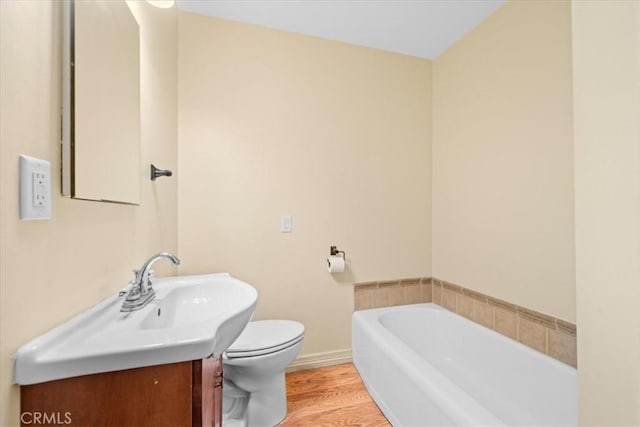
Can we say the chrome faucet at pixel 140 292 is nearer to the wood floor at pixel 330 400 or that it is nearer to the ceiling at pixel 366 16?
the wood floor at pixel 330 400

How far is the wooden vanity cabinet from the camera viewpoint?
1.89 ft

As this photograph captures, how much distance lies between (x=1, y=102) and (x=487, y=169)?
208cm

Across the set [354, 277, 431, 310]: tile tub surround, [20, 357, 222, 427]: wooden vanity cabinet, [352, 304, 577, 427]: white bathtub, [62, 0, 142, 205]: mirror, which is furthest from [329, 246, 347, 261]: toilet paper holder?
[20, 357, 222, 427]: wooden vanity cabinet

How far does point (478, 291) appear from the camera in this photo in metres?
1.79

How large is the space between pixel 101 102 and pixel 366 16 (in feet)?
5.36

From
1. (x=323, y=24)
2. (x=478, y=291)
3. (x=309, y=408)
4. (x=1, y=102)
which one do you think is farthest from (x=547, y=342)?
(x=323, y=24)

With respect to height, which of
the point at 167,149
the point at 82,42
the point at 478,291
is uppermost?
the point at 82,42

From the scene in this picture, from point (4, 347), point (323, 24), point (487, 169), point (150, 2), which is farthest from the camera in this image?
point (323, 24)

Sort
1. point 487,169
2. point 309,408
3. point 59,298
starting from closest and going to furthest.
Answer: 1. point 59,298
2. point 309,408
3. point 487,169

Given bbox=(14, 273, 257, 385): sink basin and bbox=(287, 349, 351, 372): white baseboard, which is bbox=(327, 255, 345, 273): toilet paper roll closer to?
bbox=(287, 349, 351, 372): white baseboard

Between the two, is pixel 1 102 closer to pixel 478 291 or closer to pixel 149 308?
pixel 149 308

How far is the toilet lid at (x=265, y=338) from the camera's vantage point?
1.32 meters

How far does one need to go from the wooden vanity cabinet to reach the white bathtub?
878 mm

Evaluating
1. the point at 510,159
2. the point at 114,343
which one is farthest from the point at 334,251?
the point at 114,343
